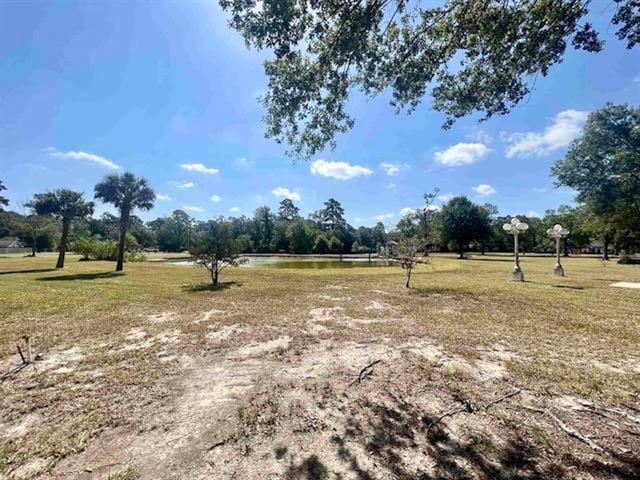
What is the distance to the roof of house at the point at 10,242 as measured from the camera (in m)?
56.1

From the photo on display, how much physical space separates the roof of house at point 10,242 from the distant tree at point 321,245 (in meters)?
58.9

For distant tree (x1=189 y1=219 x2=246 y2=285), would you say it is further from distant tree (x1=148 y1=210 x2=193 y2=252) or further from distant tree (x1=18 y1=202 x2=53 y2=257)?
distant tree (x1=148 y1=210 x2=193 y2=252)

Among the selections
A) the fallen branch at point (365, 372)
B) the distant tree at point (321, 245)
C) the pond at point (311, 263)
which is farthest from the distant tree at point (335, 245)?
the fallen branch at point (365, 372)

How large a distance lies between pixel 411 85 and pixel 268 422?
207 inches

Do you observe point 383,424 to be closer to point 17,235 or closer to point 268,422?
point 268,422

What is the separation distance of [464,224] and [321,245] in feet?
75.9

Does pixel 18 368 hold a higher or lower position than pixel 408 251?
lower

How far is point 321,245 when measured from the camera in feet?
170

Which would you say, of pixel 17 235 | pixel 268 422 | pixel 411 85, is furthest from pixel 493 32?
pixel 17 235

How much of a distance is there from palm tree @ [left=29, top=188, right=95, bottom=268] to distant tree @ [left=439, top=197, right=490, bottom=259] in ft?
128

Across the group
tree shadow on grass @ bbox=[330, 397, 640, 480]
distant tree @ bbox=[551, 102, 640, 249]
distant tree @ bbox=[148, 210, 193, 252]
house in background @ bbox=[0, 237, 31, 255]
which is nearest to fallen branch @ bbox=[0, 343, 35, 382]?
tree shadow on grass @ bbox=[330, 397, 640, 480]

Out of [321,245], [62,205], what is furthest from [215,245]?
[321,245]

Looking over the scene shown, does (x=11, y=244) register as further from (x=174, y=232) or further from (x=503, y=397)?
(x=503, y=397)

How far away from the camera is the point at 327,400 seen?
10.5ft
